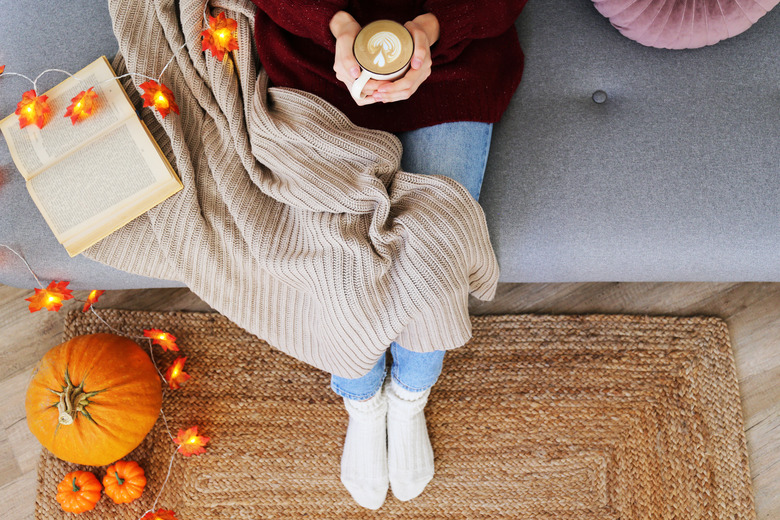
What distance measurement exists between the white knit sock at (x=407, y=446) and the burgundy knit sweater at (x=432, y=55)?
495 millimetres

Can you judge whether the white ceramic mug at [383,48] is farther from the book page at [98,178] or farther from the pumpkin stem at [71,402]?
the pumpkin stem at [71,402]

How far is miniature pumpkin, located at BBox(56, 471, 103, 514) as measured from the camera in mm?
1057

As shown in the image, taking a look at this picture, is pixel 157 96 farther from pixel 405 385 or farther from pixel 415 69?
pixel 405 385

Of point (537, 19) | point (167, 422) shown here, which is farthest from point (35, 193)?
point (537, 19)

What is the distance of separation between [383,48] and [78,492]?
103 cm

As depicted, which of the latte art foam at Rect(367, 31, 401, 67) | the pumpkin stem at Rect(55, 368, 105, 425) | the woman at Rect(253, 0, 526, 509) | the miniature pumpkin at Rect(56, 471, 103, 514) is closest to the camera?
the latte art foam at Rect(367, 31, 401, 67)

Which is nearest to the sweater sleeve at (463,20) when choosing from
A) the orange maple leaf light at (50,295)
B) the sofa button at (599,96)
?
the sofa button at (599,96)

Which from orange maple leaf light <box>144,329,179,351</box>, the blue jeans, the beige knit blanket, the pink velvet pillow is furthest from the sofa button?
orange maple leaf light <box>144,329,179,351</box>

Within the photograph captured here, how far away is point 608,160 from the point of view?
34.0 inches

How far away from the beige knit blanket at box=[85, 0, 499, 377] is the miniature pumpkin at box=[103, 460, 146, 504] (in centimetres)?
48

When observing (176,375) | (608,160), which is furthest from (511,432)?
(176,375)

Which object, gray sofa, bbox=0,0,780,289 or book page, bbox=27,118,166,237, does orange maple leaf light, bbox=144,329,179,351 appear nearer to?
gray sofa, bbox=0,0,780,289

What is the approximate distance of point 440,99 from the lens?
0.80 m

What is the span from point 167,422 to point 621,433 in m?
0.94
